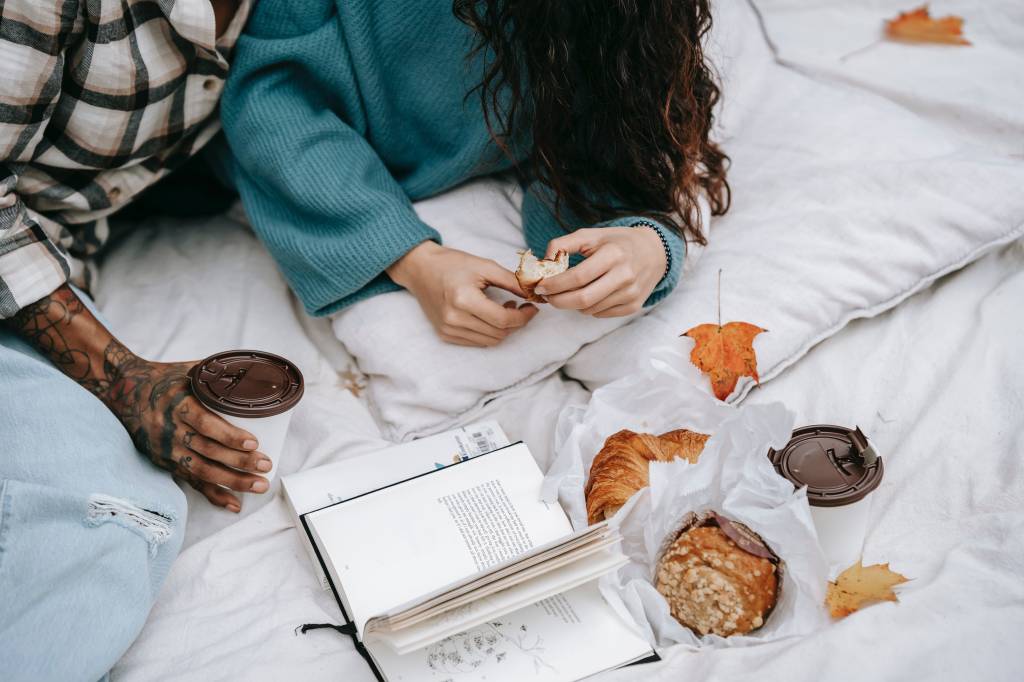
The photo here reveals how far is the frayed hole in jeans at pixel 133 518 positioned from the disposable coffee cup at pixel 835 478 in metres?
0.59

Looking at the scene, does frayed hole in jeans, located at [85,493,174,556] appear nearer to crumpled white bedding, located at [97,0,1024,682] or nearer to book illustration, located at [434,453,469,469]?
crumpled white bedding, located at [97,0,1024,682]

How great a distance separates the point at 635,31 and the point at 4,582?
2.60 ft

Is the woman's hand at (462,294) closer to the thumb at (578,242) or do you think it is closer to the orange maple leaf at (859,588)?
the thumb at (578,242)

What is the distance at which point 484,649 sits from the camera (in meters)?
0.81

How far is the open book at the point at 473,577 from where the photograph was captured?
2.47 ft

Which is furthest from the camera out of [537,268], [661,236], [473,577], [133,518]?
[661,236]

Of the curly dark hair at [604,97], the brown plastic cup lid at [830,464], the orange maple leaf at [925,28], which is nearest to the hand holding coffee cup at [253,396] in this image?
the curly dark hair at [604,97]

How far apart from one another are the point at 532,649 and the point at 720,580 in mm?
180

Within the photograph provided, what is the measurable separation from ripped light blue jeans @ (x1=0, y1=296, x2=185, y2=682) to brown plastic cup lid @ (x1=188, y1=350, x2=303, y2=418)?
0.11 metres

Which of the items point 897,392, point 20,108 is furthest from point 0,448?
point 897,392

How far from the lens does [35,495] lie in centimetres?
76

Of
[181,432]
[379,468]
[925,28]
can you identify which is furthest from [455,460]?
[925,28]

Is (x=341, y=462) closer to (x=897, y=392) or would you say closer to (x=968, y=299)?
(x=897, y=392)

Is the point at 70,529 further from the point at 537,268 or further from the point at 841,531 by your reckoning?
the point at 841,531
